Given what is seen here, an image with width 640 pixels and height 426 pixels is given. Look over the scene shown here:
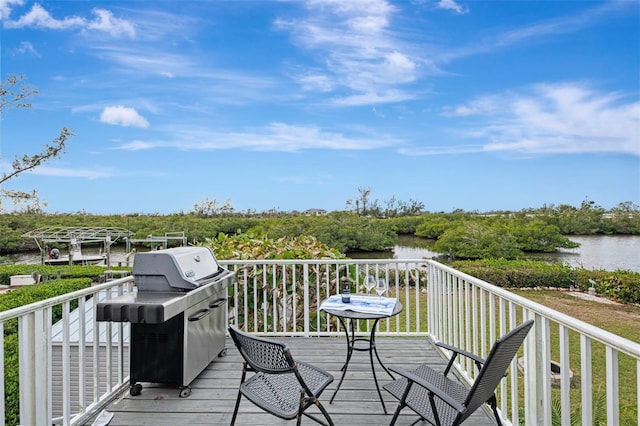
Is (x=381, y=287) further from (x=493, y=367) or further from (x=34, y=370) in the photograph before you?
(x=34, y=370)

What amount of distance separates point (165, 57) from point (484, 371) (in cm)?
1038

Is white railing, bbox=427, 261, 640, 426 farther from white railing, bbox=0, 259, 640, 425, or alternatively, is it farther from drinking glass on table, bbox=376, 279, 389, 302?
drinking glass on table, bbox=376, 279, 389, 302

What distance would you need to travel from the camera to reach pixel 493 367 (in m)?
1.82

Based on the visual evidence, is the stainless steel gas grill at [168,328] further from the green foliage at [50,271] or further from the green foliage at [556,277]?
the green foliage at [556,277]

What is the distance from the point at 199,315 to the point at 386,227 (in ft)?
52.0

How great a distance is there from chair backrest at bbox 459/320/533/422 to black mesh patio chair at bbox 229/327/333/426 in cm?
76

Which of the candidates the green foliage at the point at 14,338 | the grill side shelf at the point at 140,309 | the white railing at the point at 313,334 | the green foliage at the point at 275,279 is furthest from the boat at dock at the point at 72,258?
the grill side shelf at the point at 140,309

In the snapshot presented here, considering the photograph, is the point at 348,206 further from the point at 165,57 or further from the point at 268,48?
the point at 165,57

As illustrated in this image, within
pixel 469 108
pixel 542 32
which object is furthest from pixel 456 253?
pixel 542 32

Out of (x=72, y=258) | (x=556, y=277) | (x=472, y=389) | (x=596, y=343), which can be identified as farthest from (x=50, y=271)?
(x=556, y=277)

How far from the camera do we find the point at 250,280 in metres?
5.36

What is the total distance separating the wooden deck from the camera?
2.75m

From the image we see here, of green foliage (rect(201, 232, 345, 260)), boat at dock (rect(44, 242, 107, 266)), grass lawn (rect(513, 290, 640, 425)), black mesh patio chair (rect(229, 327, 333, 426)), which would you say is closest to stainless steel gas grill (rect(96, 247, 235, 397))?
black mesh patio chair (rect(229, 327, 333, 426))

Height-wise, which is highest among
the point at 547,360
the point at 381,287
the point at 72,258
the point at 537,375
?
the point at 381,287
